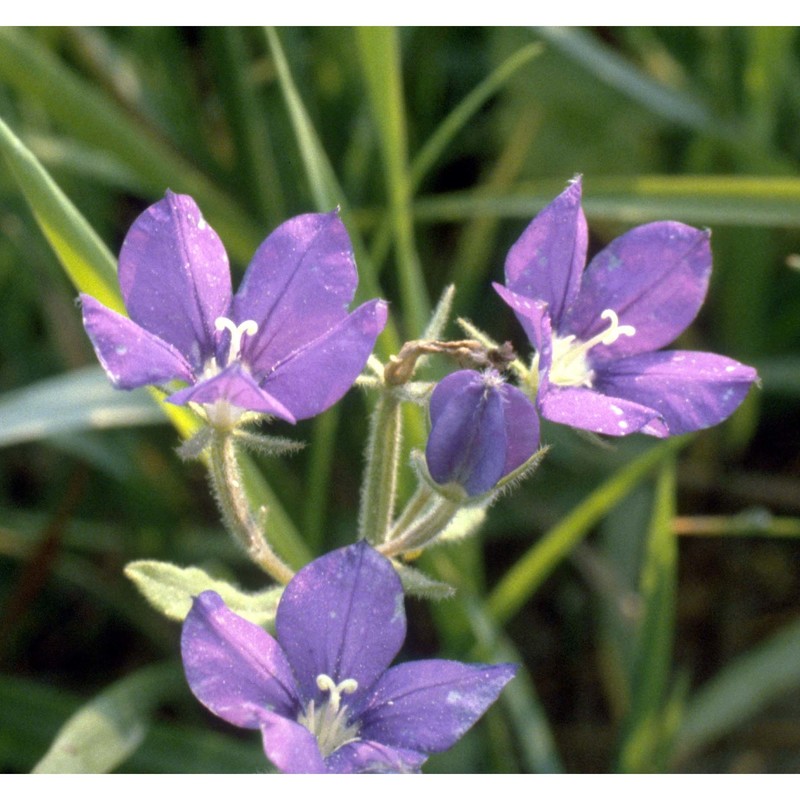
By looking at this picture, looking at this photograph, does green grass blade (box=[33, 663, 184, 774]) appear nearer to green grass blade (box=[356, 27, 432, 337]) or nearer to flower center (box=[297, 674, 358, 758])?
flower center (box=[297, 674, 358, 758])

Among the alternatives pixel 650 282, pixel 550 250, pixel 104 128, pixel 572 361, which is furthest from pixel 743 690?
pixel 104 128

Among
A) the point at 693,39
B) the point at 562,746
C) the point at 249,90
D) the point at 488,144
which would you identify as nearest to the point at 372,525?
the point at 562,746

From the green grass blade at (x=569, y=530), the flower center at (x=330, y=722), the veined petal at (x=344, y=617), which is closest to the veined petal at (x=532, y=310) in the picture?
the veined petal at (x=344, y=617)

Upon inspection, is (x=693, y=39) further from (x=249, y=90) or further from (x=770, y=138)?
(x=249, y=90)

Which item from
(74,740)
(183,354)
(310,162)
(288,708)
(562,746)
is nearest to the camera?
(288,708)

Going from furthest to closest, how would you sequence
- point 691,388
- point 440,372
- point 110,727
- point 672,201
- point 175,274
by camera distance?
point 440,372 → point 672,201 → point 110,727 → point 691,388 → point 175,274

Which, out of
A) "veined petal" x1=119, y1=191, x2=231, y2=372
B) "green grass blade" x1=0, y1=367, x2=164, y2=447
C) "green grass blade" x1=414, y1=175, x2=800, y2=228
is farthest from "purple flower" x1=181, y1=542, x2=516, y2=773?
"green grass blade" x1=414, y1=175, x2=800, y2=228

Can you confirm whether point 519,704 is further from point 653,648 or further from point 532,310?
point 532,310
